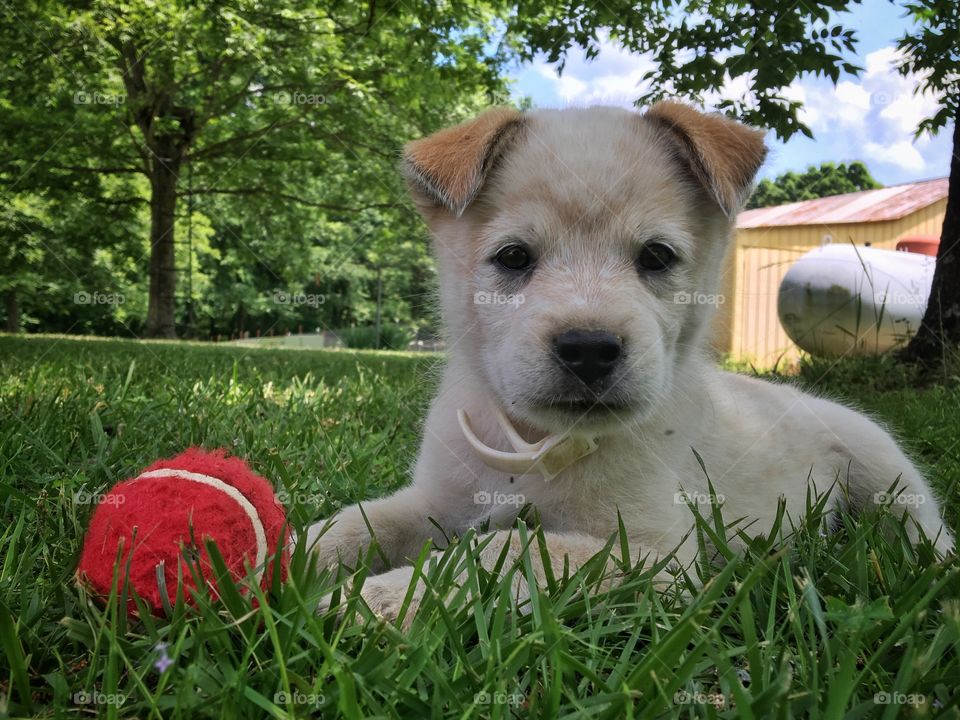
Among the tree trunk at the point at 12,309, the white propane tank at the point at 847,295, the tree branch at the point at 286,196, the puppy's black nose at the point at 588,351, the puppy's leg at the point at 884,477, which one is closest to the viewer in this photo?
the puppy's black nose at the point at 588,351

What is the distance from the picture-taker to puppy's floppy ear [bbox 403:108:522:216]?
2.56 meters

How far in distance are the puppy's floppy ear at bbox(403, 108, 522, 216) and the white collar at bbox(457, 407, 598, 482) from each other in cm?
81

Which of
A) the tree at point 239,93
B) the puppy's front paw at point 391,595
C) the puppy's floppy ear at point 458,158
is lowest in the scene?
the puppy's front paw at point 391,595

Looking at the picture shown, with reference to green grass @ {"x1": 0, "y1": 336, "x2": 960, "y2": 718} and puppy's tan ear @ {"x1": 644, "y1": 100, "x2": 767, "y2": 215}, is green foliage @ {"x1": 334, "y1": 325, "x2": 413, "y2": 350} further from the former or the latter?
green grass @ {"x1": 0, "y1": 336, "x2": 960, "y2": 718}

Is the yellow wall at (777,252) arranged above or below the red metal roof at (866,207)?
below

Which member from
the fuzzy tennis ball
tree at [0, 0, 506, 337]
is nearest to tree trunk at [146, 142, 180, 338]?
tree at [0, 0, 506, 337]

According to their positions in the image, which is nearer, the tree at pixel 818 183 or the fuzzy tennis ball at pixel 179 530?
the fuzzy tennis ball at pixel 179 530

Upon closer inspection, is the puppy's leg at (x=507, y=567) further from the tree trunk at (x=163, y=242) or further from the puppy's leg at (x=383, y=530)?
the tree trunk at (x=163, y=242)

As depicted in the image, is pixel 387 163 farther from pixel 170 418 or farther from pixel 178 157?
pixel 170 418

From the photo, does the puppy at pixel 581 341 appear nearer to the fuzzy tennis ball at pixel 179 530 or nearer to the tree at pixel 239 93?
the fuzzy tennis ball at pixel 179 530

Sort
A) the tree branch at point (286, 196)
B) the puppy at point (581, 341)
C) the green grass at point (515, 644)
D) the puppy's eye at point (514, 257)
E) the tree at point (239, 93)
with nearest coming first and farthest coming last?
the green grass at point (515, 644) < the puppy at point (581, 341) < the puppy's eye at point (514, 257) < the tree at point (239, 93) < the tree branch at point (286, 196)

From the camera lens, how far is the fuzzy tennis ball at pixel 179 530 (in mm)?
1718

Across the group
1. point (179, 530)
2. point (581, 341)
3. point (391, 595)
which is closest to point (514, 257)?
point (581, 341)

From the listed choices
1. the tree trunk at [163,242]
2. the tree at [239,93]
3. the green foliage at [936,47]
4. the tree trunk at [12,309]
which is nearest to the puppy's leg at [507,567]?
the green foliage at [936,47]
